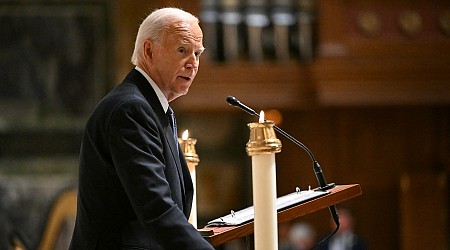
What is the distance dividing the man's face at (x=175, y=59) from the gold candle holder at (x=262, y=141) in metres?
0.32

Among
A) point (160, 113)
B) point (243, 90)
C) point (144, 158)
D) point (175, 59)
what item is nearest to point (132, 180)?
point (144, 158)

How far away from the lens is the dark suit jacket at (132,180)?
10.9ft

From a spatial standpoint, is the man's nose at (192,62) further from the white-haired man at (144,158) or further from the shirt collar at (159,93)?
the shirt collar at (159,93)

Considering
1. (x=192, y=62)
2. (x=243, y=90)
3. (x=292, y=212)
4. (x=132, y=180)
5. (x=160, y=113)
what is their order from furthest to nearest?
(x=243, y=90)
(x=292, y=212)
(x=192, y=62)
(x=160, y=113)
(x=132, y=180)

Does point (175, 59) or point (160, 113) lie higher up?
point (175, 59)

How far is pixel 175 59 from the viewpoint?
3715 mm

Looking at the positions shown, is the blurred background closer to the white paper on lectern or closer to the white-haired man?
the white paper on lectern

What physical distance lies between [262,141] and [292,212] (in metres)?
0.32

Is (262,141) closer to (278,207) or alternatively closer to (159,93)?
(278,207)

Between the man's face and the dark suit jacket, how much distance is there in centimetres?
8

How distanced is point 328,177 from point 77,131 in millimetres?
2593

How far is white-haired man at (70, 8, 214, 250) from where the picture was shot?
11.0 feet

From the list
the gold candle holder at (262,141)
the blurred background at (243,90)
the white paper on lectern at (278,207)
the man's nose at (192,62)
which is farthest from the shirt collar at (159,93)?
the blurred background at (243,90)

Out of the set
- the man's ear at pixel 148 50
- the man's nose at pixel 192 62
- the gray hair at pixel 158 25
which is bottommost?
the man's nose at pixel 192 62
